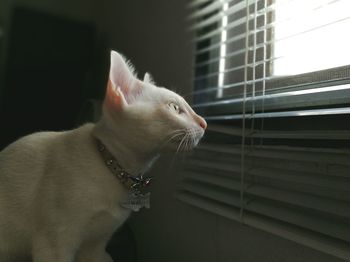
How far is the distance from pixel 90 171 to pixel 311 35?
580 mm

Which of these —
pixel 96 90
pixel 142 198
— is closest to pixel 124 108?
pixel 142 198

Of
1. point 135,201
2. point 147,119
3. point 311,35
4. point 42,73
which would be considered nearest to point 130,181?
point 135,201

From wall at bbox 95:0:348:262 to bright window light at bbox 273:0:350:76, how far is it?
36cm

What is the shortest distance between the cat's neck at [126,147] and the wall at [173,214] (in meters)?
0.29

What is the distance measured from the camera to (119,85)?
0.74m

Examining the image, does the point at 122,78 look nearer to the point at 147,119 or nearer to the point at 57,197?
the point at 147,119

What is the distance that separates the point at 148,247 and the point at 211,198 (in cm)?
42

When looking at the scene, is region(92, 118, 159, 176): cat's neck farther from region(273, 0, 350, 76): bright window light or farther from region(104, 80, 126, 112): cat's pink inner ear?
region(273, 0, 350, 76): bright window light

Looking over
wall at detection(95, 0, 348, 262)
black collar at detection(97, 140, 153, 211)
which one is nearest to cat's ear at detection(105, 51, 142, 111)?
black collar at detection(97, 140, 153, 211)

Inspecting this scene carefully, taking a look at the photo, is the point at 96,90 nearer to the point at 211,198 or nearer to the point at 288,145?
the point at 211,198

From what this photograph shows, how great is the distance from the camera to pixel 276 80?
2.75 feet

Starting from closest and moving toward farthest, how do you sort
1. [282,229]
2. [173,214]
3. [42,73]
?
1. [282,229]
2. [173,214]
3. [42,73]

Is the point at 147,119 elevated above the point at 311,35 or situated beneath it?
situated beneath

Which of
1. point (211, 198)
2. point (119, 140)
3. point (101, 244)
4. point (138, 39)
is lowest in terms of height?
point (101, 244)
